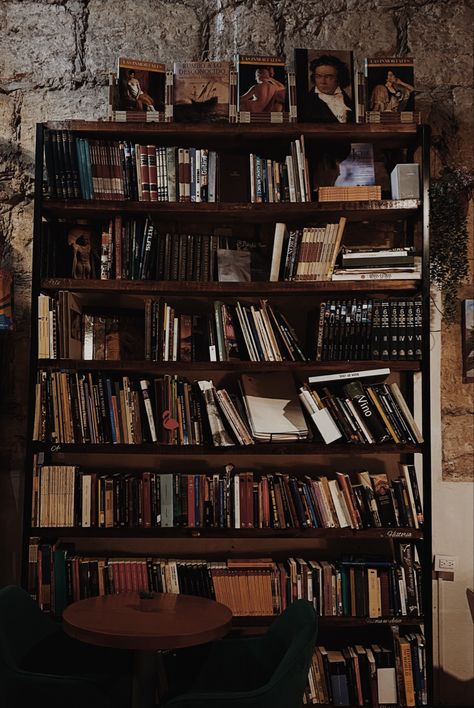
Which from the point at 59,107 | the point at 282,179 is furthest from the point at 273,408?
the point at 59,107

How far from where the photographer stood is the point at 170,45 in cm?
357

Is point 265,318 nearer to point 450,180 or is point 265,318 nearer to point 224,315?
point 224,315

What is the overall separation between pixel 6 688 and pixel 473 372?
7.66ft

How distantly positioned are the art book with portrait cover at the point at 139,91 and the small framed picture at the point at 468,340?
1619 millimetres

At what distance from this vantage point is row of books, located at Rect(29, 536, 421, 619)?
9.96 feet

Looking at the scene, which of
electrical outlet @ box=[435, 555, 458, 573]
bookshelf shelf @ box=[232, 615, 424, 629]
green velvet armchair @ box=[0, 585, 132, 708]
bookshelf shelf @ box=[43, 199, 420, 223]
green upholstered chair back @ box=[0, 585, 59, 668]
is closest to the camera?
green velvet armchair @ box=[0, 585, 132, 708]

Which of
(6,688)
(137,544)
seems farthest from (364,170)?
(6,688)

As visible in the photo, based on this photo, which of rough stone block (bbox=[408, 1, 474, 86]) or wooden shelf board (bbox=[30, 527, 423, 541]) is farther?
rough stone block (bbox=[408, 1, 474, 86])

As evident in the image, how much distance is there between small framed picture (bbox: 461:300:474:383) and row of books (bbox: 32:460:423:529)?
25.3 inches

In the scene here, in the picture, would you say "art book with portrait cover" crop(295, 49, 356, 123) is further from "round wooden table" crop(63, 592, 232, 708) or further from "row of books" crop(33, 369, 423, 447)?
"round wooden table" crop(63, 592, 232, 708)

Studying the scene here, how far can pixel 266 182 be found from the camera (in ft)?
10.4

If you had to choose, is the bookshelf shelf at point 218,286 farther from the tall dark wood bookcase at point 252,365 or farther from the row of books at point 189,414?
the row of books at point 189,414

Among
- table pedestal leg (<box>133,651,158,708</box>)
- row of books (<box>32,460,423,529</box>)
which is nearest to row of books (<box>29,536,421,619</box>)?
row of books (<box>32,460,423,529</box>)

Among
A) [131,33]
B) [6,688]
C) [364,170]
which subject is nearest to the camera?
[6,688]
